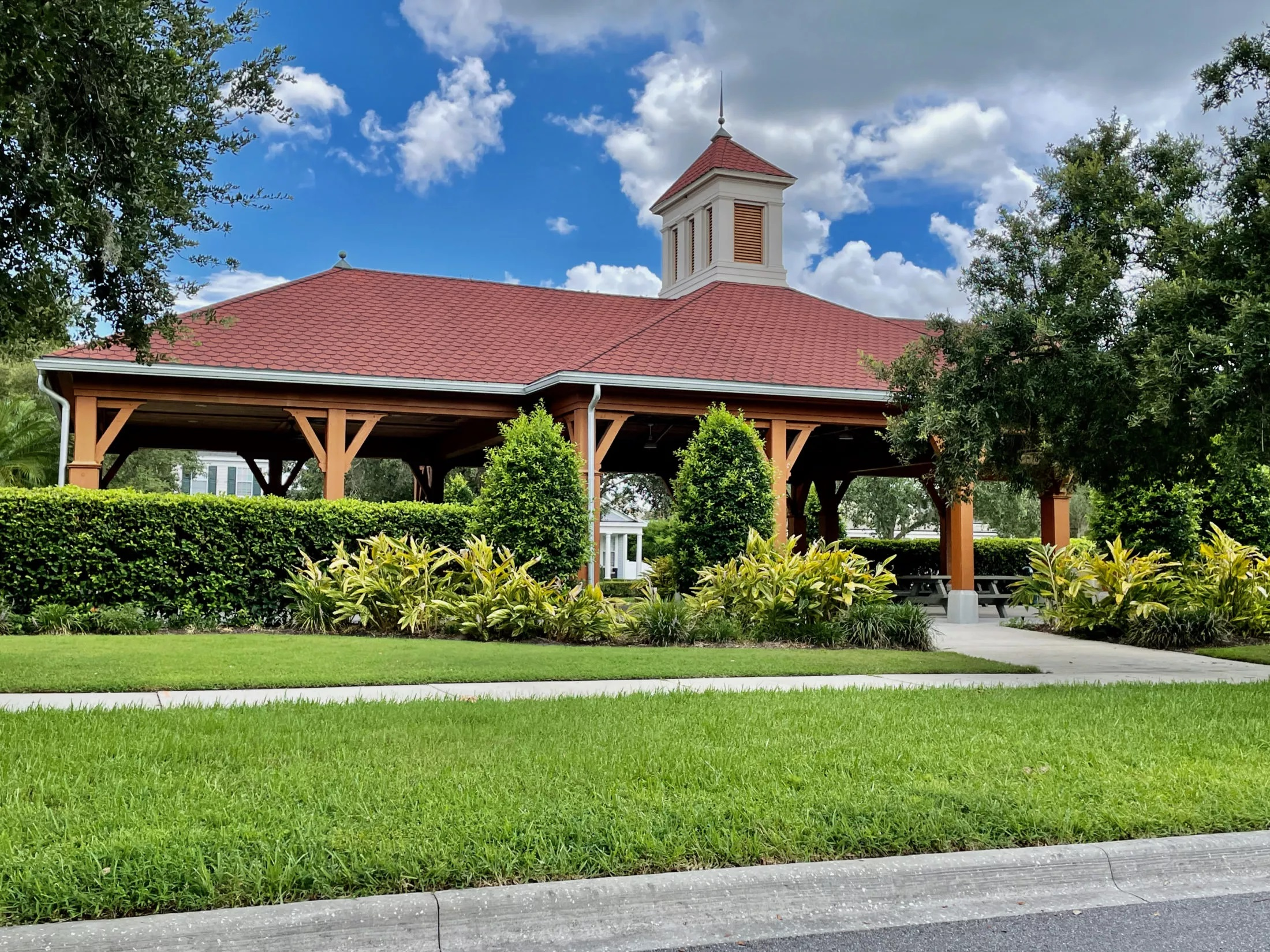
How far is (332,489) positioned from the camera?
16.5 metres

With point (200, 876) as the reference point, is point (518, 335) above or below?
above

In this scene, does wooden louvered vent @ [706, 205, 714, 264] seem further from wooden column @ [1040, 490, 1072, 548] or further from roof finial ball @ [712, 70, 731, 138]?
wooden column @ [1040, 490, 1072, 548]

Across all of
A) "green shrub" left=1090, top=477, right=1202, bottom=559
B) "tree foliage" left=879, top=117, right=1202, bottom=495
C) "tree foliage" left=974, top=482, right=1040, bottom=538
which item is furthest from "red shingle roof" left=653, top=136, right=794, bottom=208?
Result: "tree foliage" left=974, top=482, right=1040, bottom=538

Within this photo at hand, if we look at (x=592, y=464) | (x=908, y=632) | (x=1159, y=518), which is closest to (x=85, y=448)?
(x=592, y=464)

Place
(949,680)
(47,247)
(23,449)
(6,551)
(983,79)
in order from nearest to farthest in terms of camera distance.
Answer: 1. (47,247)
2. (949,680)
3. (6,551)
4. (983,79)
5. (23,449)

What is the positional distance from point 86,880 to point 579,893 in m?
1.76

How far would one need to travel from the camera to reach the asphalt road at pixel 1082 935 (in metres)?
3.83

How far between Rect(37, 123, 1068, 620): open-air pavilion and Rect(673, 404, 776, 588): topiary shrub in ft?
2.78

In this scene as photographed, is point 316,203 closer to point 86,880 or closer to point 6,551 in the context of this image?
point 6,551

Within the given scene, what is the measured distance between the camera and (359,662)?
1028cm

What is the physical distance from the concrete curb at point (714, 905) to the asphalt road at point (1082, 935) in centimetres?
7

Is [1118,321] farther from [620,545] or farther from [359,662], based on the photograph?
[620,545]

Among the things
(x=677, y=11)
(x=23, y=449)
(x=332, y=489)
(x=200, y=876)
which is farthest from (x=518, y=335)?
(x=200, y=876)

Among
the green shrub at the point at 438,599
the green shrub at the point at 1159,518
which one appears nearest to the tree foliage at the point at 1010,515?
the green shrub at the point at 1159,518
